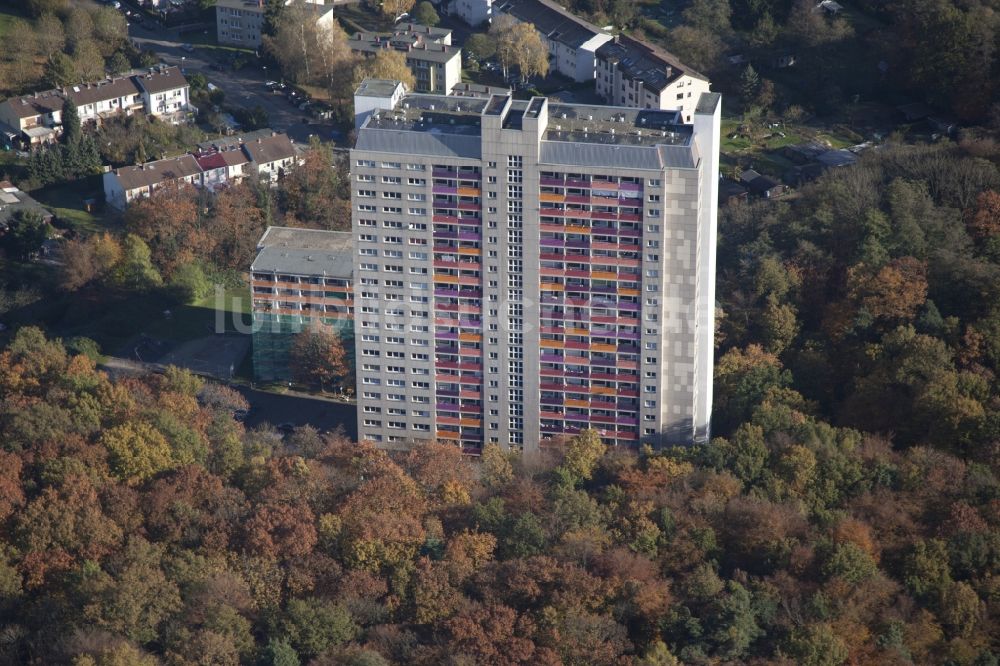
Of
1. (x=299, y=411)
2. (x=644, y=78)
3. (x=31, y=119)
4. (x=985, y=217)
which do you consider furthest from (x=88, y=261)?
(x=985, y=217)

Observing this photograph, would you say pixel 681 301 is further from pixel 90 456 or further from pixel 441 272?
pixel 90 456

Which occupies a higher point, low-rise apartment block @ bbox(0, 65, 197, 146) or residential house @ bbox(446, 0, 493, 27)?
residential house @ bbox(446, 0, 493, 27)

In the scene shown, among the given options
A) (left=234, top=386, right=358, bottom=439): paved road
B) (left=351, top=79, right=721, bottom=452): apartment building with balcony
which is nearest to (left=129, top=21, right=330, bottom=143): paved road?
(left=234, top=386, right=358, bottom=439): paved road

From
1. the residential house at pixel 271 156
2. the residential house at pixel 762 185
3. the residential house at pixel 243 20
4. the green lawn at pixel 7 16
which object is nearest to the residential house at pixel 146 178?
the residential house at pixel 271 156

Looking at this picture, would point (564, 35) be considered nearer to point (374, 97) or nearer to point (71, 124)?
point (71, 124)

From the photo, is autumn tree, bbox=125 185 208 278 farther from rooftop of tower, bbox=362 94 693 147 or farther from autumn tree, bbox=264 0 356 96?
rooftop of tower, bbox=362 94 693 147

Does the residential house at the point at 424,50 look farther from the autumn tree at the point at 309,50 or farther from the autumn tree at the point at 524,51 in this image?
the autumn tree at the point at 524,51

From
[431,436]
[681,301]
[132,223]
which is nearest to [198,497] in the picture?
[431,436]
